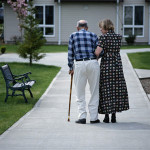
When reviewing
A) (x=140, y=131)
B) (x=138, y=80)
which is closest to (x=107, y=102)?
(x=140, y=131)

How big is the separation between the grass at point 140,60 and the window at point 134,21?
1251 centimetres

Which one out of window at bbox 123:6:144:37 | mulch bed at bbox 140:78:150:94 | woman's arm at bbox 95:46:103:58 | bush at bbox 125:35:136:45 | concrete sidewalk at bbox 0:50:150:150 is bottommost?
concrete sidewalk at bbox 0:50:150:150

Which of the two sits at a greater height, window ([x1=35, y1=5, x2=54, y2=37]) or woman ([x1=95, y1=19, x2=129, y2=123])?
window ([x1=35, y1=5, x2=54, y2=37])

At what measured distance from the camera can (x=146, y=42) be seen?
129 ft

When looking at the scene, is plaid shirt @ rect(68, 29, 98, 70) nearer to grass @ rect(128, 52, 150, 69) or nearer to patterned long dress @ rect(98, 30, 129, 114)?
patterned long dress @ rect(98, 30, 129, 114)

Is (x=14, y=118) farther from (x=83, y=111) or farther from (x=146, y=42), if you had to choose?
(x=146, y=42)

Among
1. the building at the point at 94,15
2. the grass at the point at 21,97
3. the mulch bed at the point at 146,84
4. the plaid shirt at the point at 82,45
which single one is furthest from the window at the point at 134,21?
the plaid shirt at the point at 82,45

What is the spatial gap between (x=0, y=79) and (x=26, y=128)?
8.97 m

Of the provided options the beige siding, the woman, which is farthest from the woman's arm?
the beige siding

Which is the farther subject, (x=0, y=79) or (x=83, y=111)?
(x=0, y=79)

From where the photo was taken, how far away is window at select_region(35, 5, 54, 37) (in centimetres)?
3991

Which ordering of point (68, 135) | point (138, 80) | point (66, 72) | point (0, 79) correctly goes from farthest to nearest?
1. point (66, 72)
2. point (0, 79)
3. point (138, 80)
4. point (68, 135)

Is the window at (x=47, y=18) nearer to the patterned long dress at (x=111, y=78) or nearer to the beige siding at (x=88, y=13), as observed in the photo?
the beige siding at (x=88, y=13)

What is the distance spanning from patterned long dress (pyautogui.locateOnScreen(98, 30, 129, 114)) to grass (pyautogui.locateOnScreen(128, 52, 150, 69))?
11560 millimetres
